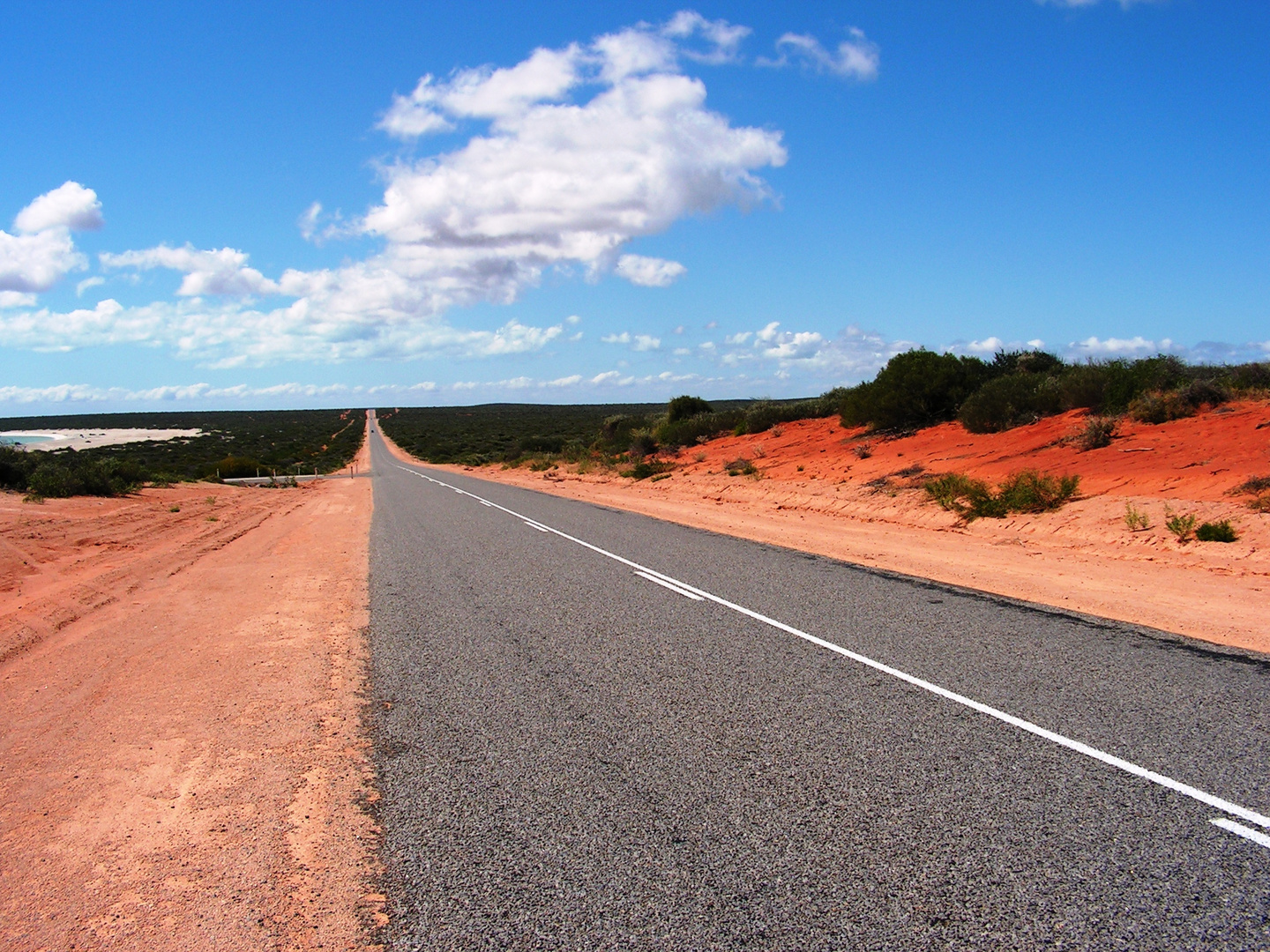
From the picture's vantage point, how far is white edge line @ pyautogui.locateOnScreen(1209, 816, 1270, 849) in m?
3.57

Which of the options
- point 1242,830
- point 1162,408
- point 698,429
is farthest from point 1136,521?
point 698,429

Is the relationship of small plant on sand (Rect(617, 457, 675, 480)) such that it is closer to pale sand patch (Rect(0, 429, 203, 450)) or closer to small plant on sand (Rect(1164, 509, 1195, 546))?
small plant on sand (Rect(1164, 509, 1195, 546))

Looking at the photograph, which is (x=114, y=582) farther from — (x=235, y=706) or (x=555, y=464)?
(x=555, y=464)

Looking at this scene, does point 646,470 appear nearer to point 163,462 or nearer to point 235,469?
point 235,469

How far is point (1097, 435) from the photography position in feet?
61.1

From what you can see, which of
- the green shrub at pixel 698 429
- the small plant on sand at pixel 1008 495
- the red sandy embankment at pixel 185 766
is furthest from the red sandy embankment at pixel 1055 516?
the green shrub at pixel 698 429

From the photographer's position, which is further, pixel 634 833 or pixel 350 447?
pixel 350 447

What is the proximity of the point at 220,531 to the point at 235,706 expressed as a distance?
1491 centimetres

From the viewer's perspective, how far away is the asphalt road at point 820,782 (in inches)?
125

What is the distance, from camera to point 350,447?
86562 mm

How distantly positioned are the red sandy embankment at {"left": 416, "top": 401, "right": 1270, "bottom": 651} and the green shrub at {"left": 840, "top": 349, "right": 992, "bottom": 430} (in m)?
1.44

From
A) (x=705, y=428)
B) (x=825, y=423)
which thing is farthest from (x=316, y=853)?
(x=705, y=428)

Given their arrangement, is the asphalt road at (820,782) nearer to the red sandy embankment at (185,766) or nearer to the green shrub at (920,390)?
the red sandy embankment at (185,766)

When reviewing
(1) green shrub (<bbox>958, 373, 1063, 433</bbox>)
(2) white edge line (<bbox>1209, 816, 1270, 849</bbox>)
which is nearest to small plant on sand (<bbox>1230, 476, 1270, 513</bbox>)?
(1) green shrub (<bbox>958, 373, 1063, 433</bbox>)
